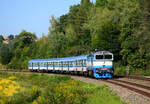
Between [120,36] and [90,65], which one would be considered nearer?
[90,65]

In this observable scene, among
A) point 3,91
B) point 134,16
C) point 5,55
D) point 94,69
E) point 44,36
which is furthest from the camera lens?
point 5,55

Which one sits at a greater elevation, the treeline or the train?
the treeline

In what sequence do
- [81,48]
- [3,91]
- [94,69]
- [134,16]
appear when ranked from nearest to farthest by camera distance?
[3,91]
[94,69]
[134,16]
[81,48]

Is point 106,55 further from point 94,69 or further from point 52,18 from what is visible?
point 52,18

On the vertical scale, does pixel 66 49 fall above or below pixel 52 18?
below

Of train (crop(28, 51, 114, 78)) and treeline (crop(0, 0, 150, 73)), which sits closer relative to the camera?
train (crop(28, 51, 114, 78))

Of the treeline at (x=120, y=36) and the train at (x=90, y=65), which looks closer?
the train at (x=90, y=65)

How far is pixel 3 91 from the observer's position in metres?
18.9

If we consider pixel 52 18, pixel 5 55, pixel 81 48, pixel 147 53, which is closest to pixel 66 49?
pixel 81 48

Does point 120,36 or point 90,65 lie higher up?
point 120,36

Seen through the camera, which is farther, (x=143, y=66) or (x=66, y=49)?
(x=66, y=49)

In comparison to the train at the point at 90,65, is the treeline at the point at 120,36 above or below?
above

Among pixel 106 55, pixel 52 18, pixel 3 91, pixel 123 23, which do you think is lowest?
pixel 3 91

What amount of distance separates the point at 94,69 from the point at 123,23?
18.0 metres
